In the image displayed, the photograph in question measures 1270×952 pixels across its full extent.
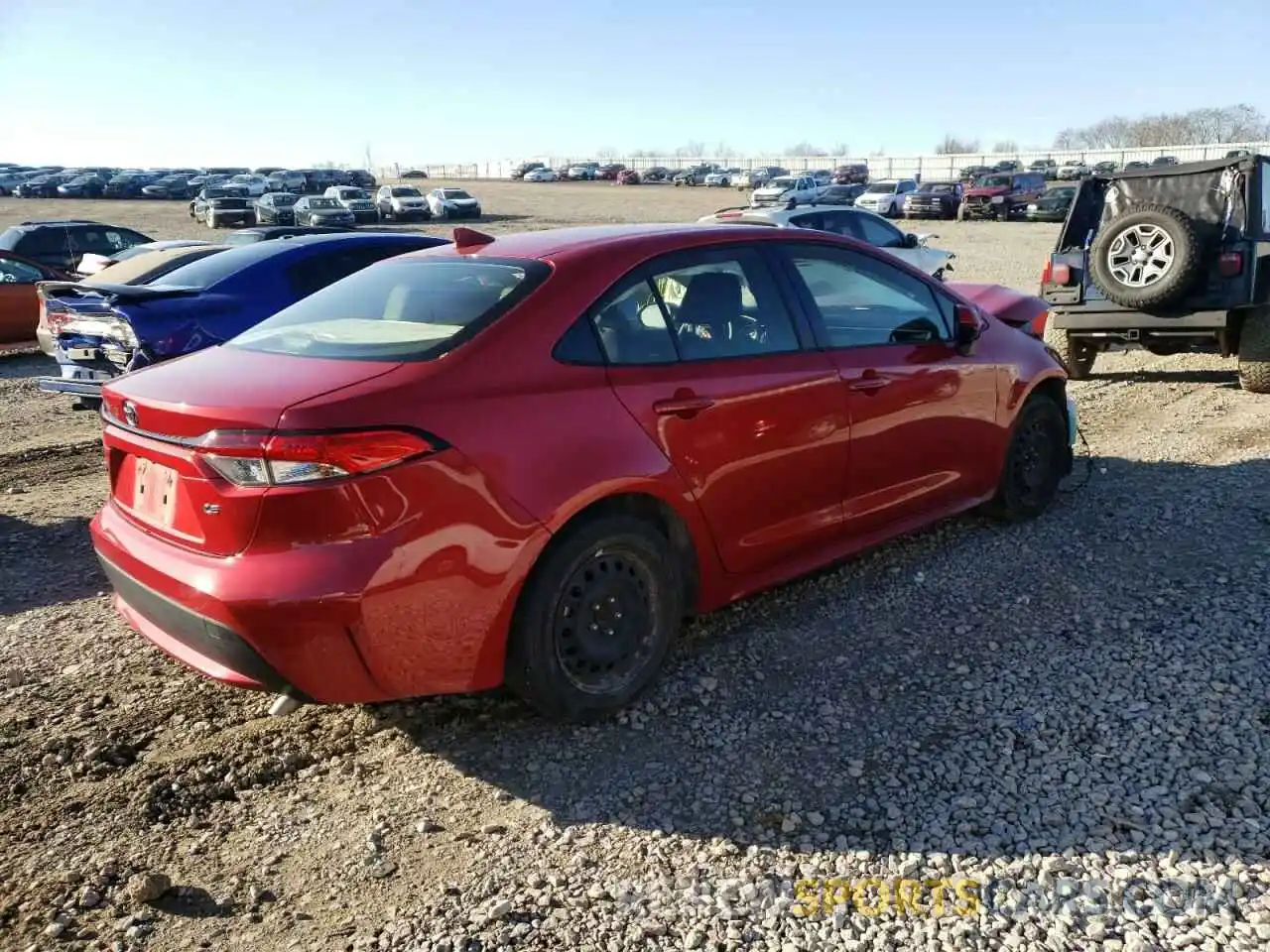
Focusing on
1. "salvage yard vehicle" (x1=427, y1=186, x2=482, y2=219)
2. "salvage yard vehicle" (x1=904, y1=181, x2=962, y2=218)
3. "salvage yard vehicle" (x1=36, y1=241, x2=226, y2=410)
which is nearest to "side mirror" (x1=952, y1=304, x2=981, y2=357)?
"salvage yard vehicle" (x1=36, y1=241, x2=226, y2=410)

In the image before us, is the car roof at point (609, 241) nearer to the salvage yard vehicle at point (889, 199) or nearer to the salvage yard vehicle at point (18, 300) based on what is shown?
the salvage yard vehicle at point (18, 300)

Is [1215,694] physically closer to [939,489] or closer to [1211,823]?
[1211,823]

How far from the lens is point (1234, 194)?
27.3 ft

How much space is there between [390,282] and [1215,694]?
330cm

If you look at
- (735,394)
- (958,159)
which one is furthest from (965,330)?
(958,159)

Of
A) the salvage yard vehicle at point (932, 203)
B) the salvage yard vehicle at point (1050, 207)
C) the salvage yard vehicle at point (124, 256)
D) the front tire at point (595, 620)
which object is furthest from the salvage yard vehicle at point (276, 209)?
the front tire at point (595, 620)

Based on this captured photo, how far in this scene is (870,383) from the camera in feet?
13.9

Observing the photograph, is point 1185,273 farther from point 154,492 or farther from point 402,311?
point 154,492

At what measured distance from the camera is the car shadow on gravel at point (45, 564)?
4727 millimetres

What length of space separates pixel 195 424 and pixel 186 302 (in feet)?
16.9

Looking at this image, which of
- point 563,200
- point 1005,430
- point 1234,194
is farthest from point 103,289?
point 563,200

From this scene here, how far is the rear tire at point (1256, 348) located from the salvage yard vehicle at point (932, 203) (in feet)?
106

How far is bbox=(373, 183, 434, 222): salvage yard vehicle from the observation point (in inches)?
1654

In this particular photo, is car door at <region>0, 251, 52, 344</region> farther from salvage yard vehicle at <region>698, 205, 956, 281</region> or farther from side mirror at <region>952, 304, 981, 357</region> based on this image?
side mirror at <region>952, 304, 981, 357</region>
